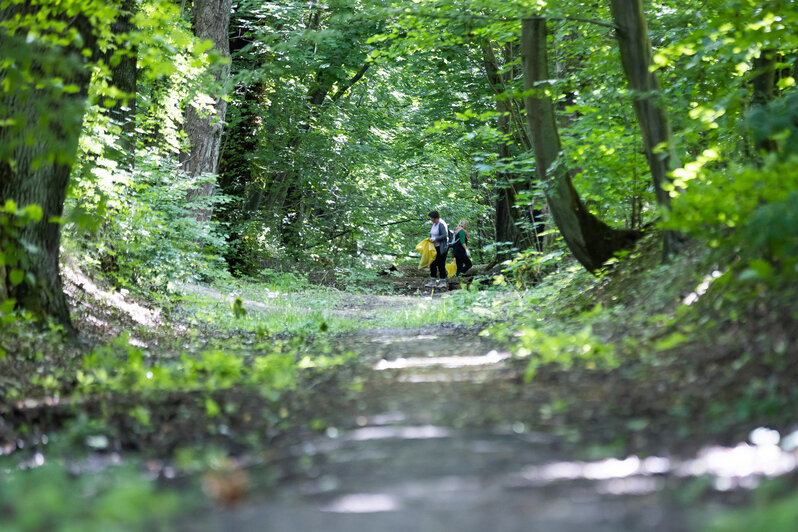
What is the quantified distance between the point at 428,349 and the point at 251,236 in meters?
18.0

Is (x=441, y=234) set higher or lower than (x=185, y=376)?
higher

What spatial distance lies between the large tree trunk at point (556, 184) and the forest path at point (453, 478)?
15.4 feet

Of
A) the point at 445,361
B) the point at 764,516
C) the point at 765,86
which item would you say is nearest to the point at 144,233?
the point at 445,361

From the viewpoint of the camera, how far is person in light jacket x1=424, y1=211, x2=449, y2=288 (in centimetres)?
2089

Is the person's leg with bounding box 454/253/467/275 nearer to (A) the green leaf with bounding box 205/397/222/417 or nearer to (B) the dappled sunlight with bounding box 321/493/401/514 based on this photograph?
(A) the green leaf with bounding box 205/397/222/417

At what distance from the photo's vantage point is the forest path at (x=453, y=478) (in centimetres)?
301

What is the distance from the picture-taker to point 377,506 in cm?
325

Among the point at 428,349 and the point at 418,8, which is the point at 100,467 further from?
the point at 418,8

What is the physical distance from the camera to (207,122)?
20359 millimetres

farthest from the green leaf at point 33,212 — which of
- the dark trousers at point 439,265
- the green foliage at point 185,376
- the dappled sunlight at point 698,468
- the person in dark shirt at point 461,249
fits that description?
the person in dark shirt at point 461,249

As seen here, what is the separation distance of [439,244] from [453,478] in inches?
689

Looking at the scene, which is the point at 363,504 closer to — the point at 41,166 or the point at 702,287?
the point at 702,287

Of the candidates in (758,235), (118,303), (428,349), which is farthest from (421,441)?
(118,303)

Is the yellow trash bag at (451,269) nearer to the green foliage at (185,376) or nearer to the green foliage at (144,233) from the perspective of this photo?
the green foliage at (144,233)
